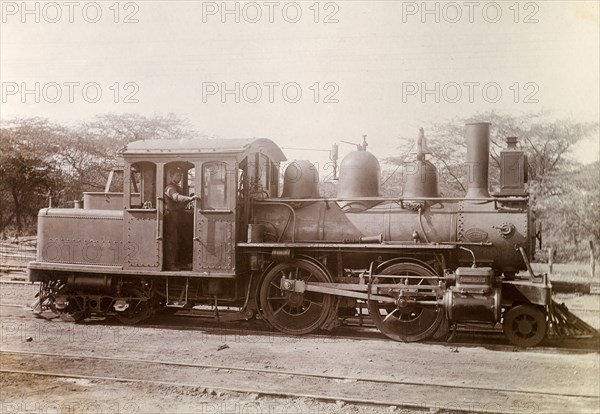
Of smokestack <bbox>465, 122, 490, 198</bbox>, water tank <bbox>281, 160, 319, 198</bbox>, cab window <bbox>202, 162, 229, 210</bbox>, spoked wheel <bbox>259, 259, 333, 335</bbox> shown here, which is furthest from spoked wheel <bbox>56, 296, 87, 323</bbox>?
smokestack <bbox>465, 122, 490, 198</bbox>

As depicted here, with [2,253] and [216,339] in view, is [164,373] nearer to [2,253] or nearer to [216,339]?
[216,339]

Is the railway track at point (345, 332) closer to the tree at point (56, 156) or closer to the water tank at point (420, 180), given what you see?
the water tank at point (420, 180)

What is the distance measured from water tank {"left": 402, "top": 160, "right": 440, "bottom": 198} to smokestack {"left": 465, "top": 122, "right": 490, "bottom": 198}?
1.68 ft

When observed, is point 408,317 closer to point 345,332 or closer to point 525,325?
point 345,332

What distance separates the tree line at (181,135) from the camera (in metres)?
10.4

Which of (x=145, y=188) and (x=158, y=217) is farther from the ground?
(x=145, y=188)

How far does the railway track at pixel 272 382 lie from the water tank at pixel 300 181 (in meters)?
3.14

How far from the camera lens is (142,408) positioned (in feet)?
17.2

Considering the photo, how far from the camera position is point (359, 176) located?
8219 mm

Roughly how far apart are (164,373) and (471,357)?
3739 mm

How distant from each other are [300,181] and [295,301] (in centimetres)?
190

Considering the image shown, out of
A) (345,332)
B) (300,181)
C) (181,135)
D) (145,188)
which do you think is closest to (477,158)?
(300,181)

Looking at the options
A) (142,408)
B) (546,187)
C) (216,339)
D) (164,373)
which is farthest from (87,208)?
(546,187)

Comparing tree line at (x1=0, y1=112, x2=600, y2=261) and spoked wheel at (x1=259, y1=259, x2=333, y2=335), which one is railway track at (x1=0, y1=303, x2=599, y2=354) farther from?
tree line at (x1=0, y1=112, x2=600, y2=261)
